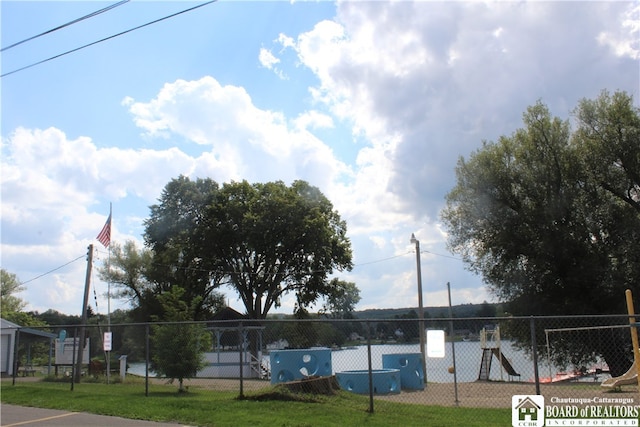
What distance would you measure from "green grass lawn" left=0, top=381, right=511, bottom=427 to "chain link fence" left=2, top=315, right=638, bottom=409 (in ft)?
2.45

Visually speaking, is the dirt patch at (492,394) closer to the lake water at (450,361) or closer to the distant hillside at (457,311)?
the lake water at (450,361)

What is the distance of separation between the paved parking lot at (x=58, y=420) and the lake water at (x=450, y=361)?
5493mm

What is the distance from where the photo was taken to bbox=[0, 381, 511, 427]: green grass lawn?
10109mm

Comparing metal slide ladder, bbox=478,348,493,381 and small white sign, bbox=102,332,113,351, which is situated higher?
small white sign, bbox=102,332,113,351

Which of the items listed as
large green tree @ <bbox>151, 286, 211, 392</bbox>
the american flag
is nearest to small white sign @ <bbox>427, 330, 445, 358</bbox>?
large green tree @ <bbox>151, 286, 211, 392</bbox>

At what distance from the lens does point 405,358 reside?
73.0ft

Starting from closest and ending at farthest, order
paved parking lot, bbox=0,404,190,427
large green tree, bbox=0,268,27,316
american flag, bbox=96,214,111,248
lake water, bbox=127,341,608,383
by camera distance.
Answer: paved parking lot, bbox=0,404,190,427 → lake water, bbox=127,341,608,383 → american flag, bbox=96,214,111,248 → large green tree, bbox=0,268,27,316

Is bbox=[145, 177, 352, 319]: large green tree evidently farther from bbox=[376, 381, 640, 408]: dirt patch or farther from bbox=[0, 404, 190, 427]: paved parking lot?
bbox=[0, 404, 190, 427]: paved parking lot

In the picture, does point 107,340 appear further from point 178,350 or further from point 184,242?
point 184,242

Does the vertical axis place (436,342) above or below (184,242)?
below

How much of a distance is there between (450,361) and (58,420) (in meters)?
12.9

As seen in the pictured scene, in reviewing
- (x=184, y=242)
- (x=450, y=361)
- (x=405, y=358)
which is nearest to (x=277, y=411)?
(x=450, y=361)

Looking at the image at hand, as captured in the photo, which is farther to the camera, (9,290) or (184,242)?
(9,290)

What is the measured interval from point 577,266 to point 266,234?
81.3ft
